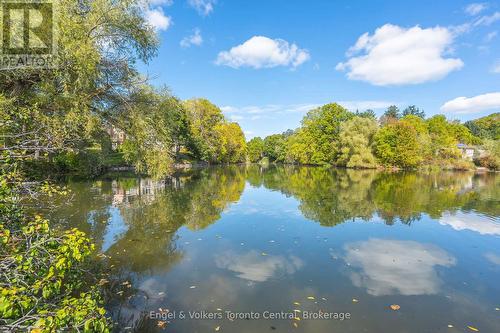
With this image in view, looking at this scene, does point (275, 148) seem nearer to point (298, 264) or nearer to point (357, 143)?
point (357, 143)

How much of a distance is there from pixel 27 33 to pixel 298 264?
11.3 m

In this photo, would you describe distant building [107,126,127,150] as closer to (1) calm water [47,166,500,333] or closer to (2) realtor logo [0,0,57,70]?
(1) calm water [47,166,500,333]

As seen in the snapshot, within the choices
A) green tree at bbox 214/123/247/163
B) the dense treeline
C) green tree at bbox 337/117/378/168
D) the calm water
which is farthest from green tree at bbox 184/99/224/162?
the calm water

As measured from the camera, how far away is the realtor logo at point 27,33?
868 centimetres

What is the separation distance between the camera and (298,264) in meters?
8.40

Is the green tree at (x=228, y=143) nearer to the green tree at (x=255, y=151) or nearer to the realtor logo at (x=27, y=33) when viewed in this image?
the green tree at (x=255, y=151)

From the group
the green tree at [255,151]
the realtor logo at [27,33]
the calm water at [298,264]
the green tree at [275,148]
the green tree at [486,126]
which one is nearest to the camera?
the calm water at [298,264]

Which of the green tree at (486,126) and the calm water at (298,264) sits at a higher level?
the green tree at (486,126)

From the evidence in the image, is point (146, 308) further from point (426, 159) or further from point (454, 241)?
point (426, 159)

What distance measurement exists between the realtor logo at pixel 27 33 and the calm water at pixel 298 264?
628 centimetres

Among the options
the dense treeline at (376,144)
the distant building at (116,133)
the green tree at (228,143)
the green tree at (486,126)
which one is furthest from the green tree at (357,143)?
the green tree at (486,126)

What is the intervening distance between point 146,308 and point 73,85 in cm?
899

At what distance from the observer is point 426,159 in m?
58.0

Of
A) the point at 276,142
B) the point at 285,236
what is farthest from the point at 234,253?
the point at 276,142
